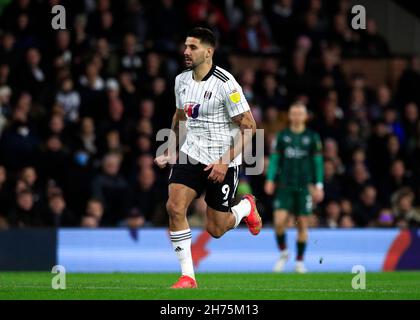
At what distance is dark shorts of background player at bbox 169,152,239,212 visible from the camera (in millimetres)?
11602

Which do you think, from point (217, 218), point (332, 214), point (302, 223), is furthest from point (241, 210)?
point (332, 214)

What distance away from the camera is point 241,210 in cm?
1263

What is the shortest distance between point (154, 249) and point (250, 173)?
2.68 metres

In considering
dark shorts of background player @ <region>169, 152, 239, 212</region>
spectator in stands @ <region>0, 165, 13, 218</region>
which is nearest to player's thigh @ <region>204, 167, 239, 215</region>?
dark shorts of background player @ <region>169, 152, 239, 212</region>

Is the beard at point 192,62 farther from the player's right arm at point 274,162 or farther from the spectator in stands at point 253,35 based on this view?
the spectator in stands at point 253,35

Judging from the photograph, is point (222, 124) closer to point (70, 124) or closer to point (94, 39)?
point (70, 124)

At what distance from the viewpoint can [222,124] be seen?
11805mm

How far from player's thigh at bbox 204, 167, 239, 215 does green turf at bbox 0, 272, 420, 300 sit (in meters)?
0.86

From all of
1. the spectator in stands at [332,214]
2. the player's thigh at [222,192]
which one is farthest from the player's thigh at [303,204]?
the player's thigh at [222,192]

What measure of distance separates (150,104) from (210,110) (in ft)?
27.0

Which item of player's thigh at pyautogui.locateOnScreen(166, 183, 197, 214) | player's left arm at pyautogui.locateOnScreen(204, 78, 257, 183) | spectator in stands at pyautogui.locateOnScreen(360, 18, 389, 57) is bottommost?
player's thigh at pyautogui.locateOnScreen(166, 183, 197, 214)

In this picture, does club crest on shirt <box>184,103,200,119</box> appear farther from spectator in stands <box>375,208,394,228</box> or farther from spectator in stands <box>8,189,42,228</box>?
spectator in stands <box>375,208,394,228</box>

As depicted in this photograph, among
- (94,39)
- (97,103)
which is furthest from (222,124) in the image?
(94,39)

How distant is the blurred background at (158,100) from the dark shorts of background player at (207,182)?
594cm
